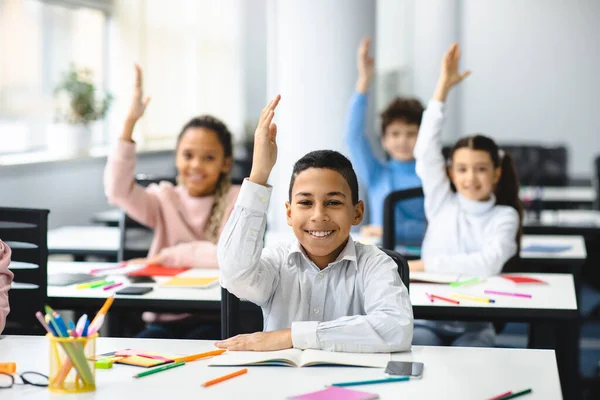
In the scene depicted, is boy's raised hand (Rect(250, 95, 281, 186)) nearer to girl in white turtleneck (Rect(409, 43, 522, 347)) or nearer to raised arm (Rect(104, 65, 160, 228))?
girl in white turtleneck (Rect(409, 43, 522, 347))

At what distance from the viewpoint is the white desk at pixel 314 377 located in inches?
68.4

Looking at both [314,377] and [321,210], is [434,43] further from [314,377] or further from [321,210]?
[314,377]

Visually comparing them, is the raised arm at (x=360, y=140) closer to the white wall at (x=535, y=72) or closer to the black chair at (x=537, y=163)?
the black chair at (x=537, y=163)

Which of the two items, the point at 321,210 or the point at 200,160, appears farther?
the point at 200,160

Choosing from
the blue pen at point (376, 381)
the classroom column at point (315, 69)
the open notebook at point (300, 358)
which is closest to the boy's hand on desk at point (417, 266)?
the open notebook at point (300, 358)

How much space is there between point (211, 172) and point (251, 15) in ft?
19.5

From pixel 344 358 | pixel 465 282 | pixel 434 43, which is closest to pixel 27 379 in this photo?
pixel 344 358

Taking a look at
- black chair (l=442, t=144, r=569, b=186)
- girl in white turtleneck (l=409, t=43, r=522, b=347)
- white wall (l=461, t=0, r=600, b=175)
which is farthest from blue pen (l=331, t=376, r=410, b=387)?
white wall (l=461, t=0, r=600, b=175)

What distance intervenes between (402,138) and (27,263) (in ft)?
7.46

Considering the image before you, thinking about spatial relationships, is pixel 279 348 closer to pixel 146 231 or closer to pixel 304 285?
pixel 304 285

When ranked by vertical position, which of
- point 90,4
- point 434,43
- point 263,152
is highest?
point 434,43

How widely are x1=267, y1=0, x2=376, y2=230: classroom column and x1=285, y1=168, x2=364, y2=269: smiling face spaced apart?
2.73m

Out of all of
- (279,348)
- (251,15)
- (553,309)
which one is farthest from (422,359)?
(251,15)

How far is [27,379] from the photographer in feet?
5.98
